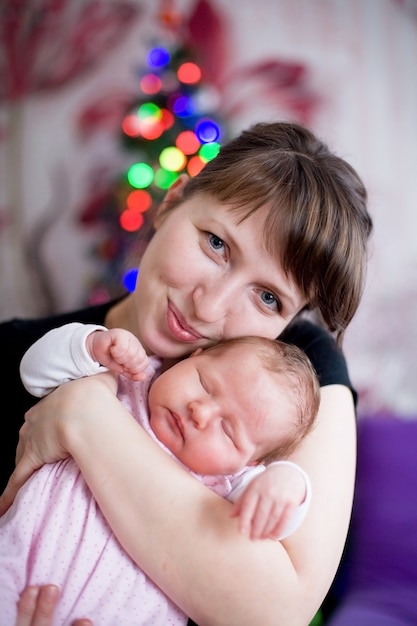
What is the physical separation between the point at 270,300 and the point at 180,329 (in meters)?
0.19

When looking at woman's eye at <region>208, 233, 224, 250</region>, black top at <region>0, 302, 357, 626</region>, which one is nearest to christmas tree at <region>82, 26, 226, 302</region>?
black top at <region>0, 302, 357, 626</region>

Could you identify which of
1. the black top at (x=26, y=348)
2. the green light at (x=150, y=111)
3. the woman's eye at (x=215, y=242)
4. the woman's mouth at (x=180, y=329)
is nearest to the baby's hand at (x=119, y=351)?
the woman's mouth at (x=180, y=329)

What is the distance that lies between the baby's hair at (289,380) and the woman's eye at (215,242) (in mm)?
185

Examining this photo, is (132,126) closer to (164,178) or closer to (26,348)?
(164,178)

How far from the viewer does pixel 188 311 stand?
1.27m

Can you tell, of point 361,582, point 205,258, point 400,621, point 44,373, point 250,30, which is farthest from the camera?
point 250,30

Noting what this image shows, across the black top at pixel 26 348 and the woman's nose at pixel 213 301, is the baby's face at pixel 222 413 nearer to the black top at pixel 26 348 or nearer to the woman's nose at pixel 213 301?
the woman's nose at pixel 213 301

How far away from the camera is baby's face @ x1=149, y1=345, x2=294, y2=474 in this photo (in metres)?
1.17

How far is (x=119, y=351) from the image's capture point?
1093 mm

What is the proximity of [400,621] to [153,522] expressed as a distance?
0.89m

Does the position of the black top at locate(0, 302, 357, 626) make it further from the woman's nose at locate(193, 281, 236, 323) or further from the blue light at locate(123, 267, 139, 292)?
the blue light at locate(123, 267, 139, 292)

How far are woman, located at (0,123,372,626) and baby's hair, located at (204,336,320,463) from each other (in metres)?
0.03

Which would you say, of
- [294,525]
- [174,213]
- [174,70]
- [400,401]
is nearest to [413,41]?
[174,70]

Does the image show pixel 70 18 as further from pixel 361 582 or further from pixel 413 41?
pixel 361 582
